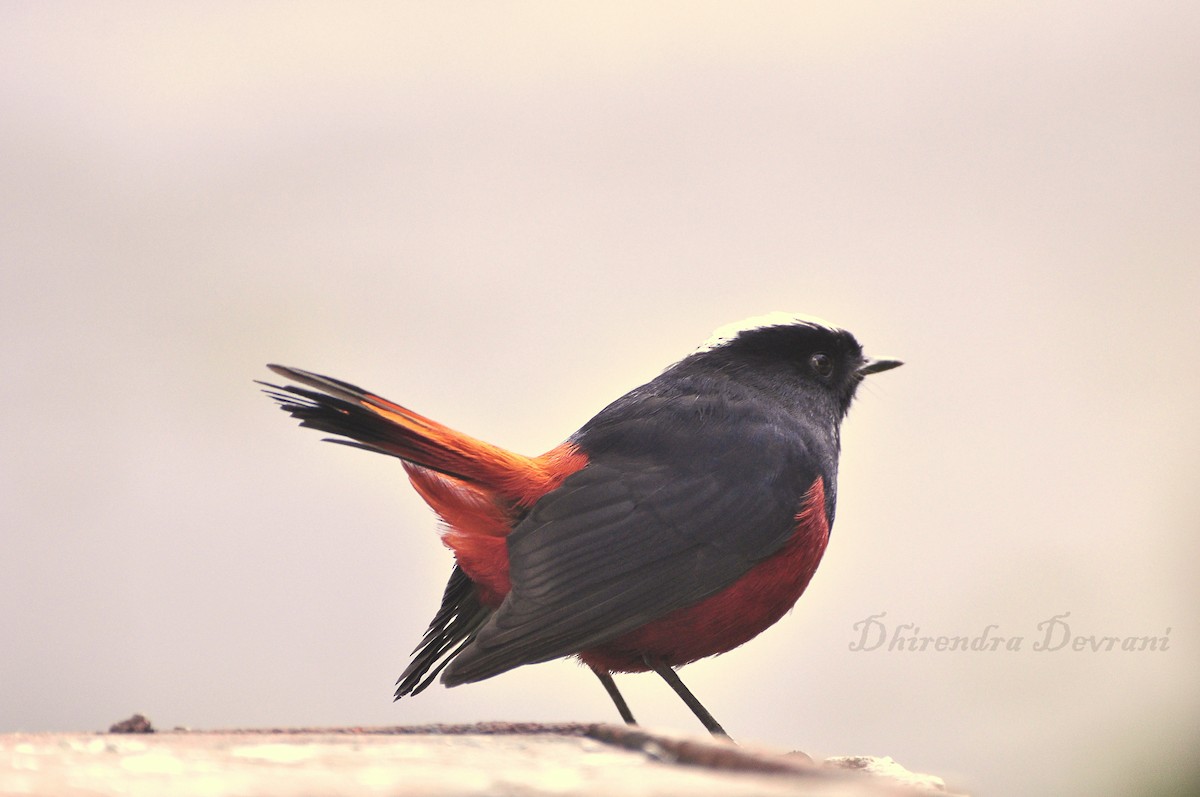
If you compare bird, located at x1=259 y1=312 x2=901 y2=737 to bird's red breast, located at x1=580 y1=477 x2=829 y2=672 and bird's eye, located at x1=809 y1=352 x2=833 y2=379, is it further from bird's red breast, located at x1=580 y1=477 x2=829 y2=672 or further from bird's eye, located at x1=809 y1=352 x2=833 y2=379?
bird's eye, located at x1=809 y1=352 x2=833 y2=379

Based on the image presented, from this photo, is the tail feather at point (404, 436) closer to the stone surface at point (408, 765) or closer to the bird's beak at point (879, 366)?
the stone surface at point (408, 765)

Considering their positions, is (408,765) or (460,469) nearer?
(408,765)

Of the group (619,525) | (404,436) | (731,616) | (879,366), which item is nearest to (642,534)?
(619,525)

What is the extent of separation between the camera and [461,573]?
3.38m

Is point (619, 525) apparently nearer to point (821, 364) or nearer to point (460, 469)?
point (460, 469)

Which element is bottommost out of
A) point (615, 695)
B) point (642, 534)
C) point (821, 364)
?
point (615, 695)

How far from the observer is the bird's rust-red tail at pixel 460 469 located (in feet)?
9.23

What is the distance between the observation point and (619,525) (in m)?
3.14

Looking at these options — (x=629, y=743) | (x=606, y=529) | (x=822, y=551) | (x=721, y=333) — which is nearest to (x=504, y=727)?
(x=629, y=743)

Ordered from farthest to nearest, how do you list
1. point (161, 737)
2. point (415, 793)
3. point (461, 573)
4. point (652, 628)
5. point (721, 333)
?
point (721, 333)
point (461, 573)
point (652, 628)
point (161, 737)
point (415, 793)

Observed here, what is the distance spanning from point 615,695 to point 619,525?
19.8 inches

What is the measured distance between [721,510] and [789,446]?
0.36 meters

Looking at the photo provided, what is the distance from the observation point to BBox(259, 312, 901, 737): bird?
2883 mm

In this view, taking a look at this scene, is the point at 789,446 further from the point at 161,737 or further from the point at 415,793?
the point at 415,793
